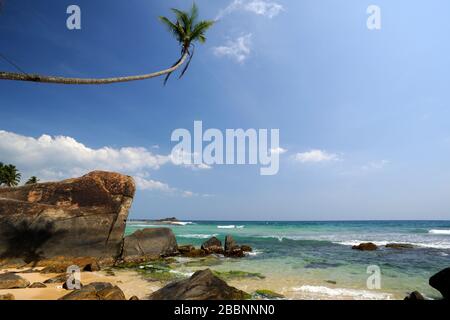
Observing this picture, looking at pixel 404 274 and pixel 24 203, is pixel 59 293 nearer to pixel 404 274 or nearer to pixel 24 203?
pixel 24 203

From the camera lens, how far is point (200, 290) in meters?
8.55

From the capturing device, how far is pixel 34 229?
15.0m

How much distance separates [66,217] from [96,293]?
8.76m

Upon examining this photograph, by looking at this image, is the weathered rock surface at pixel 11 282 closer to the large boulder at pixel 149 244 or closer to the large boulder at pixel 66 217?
the large boulder at pixel 66 217

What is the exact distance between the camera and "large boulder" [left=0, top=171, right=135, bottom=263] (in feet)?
48.5

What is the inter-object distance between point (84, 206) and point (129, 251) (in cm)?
457

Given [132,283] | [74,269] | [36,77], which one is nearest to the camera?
[36,77]

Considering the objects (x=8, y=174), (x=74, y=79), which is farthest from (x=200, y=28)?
(x=8, y=174)

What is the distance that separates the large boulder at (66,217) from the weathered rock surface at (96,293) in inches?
302

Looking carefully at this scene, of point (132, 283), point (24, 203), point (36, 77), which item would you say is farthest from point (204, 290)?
point (24, 203)

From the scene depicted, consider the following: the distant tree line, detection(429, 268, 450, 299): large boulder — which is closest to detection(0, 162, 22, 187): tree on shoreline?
the distant tree line

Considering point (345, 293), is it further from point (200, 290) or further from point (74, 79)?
point (74, 79)

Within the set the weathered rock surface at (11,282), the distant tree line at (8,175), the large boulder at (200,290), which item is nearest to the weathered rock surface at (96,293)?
the large boulder at (200,290)

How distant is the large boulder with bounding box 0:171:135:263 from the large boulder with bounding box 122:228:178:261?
1.31 m
